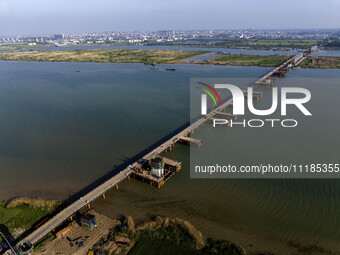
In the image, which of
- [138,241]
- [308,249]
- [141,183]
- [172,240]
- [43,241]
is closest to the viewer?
[308,249]

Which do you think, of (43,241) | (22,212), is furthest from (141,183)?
(22,212)

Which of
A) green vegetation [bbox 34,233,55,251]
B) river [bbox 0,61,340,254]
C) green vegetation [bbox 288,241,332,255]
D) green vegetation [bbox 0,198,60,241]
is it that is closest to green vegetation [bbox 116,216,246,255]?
river [bbox 0,61,340,254]

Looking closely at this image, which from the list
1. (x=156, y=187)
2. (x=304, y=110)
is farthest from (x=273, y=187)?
(x=304, y=110)

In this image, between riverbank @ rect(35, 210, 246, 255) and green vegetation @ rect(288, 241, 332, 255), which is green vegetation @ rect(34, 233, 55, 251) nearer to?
riverbank @ rect(35, 210, 246, 255)

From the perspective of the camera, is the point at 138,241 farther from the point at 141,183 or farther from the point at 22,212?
the point at 22,212

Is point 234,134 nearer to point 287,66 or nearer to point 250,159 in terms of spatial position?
point 250,159

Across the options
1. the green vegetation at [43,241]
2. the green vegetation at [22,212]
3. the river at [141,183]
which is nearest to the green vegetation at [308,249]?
the river at [141,183]
